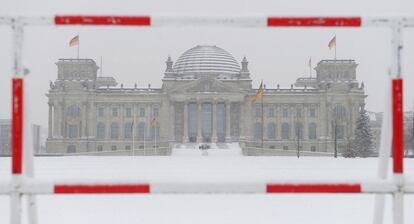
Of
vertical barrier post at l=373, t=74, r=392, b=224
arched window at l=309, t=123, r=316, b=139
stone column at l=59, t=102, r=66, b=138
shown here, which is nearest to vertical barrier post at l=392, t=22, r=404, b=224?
vertical barrier post at l=373, t=74, r=392, b=224

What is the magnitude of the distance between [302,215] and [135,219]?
81.1 inches

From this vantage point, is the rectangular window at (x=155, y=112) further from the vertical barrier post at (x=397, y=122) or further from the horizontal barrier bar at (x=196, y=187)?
the vertical barrier post at (x=397, y=122)

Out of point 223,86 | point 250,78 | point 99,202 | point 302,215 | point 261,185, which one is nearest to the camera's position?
point 261,185

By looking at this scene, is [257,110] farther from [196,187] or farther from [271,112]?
[196,187]

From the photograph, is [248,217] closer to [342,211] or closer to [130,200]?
[342,211]

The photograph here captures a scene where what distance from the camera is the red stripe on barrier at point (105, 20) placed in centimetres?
353

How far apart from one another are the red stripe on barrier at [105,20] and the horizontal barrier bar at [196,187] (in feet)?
3.75

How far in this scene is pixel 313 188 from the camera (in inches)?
143

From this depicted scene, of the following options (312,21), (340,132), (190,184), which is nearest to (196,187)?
(190,184)

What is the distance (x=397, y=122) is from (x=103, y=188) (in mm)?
2204

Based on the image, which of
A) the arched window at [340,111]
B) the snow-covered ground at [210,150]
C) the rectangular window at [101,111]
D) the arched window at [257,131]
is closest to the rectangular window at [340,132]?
the arched window at [340,111]

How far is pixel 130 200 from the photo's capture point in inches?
301

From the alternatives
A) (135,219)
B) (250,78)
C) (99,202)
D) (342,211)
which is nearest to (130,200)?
(99,202)

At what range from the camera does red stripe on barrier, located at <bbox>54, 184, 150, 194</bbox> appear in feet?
11.6
